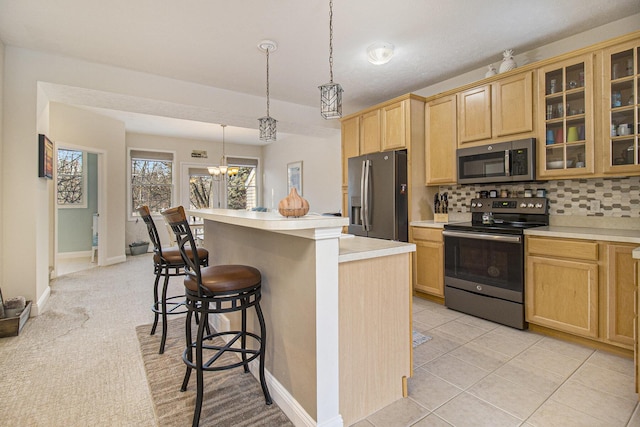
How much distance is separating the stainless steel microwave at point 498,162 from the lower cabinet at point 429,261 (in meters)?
0.68

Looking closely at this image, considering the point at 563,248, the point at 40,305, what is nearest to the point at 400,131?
the point at 563,248

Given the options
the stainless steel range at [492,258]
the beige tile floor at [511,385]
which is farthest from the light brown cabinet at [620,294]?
the stainless steel range at [492,258]

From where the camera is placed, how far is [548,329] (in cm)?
260

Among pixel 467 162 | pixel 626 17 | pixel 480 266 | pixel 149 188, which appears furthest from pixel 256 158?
pixel 626 17

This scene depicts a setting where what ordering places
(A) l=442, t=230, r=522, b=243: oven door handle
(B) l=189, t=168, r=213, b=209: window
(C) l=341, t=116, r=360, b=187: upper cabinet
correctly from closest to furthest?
(A) l=442, t=230, r=522, b=243: oven door handle, (C) l=341, t=116, r=360, b=187: upper cabinet, (B) l=189, t=168, r=213, b=209: window

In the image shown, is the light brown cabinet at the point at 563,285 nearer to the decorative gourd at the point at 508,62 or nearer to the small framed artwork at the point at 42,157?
the decorative gourd at the point at 508,62

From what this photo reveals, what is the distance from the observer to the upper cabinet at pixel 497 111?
286 centimetres

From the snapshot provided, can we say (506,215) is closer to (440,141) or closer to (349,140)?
(440,141)

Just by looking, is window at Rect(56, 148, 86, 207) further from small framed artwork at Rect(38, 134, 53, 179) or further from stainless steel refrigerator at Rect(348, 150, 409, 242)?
stainless steel refrigerator at Rect(348, 150, 409, 242)

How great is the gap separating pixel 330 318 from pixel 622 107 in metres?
2.76

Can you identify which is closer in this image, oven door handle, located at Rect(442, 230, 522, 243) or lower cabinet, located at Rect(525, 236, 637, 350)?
lower cabinet, located at Rect(525, 236, 637, 350)

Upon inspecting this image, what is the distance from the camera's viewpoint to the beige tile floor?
161 cm

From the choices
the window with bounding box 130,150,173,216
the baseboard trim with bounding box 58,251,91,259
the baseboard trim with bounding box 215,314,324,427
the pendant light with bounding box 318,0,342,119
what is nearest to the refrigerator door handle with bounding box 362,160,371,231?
the pendant light with bounding box 318,0,342,119

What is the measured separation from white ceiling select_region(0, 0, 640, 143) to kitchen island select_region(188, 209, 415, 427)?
181 cm
